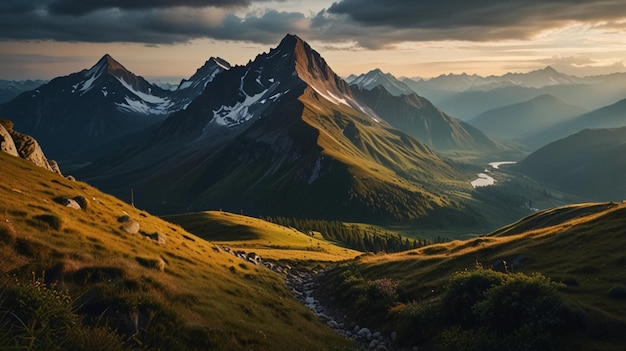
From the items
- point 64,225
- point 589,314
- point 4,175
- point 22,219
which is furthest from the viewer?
point 4,175

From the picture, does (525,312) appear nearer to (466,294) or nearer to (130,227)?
(466,294)

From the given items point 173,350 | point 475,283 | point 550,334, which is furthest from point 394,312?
point 173,350

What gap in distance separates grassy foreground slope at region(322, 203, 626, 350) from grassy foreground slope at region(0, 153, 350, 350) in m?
7.04

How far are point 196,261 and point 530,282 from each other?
31218mm

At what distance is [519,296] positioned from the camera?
23922 mm

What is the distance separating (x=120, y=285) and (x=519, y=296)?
2354 cm

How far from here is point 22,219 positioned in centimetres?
2794

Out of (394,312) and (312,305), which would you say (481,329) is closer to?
(394,312)

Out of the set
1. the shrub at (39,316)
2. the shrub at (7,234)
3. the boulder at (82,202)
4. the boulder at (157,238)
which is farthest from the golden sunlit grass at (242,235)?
the shrub at (39,316)

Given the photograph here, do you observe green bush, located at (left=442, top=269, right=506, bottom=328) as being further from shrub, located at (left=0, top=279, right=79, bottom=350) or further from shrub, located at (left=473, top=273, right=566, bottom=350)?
shrub, located at (left=0, top=279, right=79, bottom=350)

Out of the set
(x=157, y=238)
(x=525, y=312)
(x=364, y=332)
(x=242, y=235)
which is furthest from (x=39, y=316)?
(x=242, y=235)

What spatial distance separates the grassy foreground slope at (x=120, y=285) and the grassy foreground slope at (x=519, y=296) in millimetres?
7043

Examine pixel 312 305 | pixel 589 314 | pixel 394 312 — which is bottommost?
pixel 312 305

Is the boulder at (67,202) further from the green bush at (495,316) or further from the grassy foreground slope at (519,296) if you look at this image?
the green bush at (495,316)
